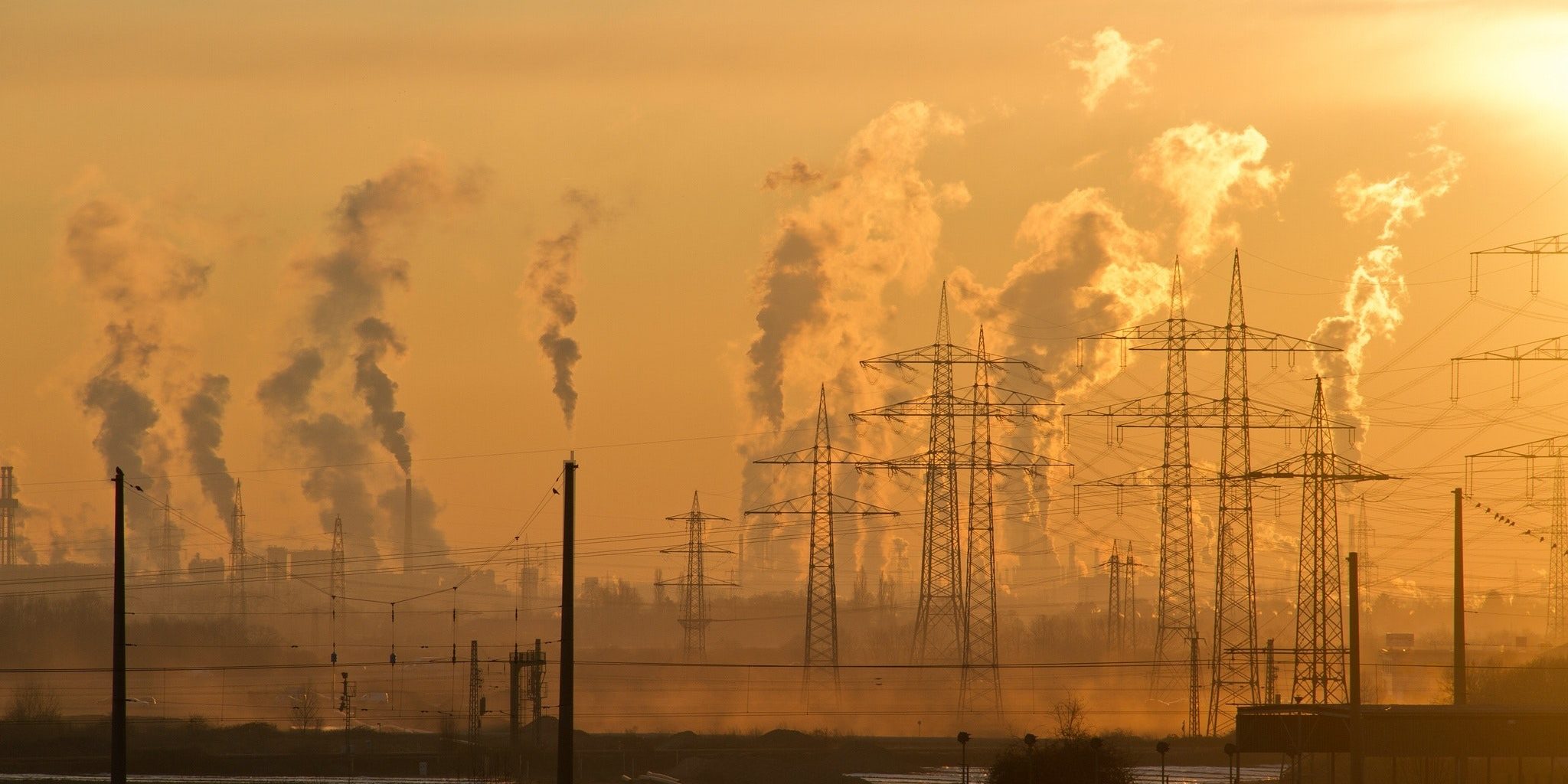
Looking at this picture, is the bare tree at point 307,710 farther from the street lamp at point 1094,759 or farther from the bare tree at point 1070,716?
the street lamp at point 1094,759

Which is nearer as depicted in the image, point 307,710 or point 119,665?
point 119,665

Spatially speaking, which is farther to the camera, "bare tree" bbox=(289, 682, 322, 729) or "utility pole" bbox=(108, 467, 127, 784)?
"bare tree" bbox=(289, 682, 322, 729)

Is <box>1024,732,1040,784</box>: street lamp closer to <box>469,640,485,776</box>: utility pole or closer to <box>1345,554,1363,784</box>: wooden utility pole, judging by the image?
<box>1345,554,1363,784</box>: wooden utility pole

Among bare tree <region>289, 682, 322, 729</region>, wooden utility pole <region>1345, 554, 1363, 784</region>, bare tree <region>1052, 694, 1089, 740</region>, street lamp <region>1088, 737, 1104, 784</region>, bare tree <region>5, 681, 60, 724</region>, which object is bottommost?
bare tree <region>289, 682, 322, 729</region>

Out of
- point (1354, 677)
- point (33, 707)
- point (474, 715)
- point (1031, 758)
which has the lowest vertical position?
point (33, 707)

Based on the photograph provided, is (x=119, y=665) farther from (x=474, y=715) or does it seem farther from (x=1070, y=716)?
(x=1070, y=716)

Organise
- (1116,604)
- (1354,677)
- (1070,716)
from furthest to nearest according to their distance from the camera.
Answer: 1. (1116,604)
2. (1070,716)
3. (1354,677)

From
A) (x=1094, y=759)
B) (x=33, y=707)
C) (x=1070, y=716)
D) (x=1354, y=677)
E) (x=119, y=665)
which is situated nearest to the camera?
(x=119, y=665)

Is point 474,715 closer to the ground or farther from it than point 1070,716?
closer to the ground

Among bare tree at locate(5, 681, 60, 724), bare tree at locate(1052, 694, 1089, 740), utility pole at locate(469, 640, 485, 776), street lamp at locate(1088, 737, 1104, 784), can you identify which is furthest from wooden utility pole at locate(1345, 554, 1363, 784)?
bare tree at locate(5, 681, 60, 724)

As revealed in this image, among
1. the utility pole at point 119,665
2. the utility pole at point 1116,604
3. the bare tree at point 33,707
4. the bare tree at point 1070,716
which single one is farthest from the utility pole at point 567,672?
the utility pole at point 1116,604

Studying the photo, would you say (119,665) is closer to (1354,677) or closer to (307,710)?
(1354,677)

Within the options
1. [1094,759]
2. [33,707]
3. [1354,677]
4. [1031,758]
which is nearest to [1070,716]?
[1094,759]

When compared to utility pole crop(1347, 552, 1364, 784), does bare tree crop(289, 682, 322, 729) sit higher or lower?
lower
